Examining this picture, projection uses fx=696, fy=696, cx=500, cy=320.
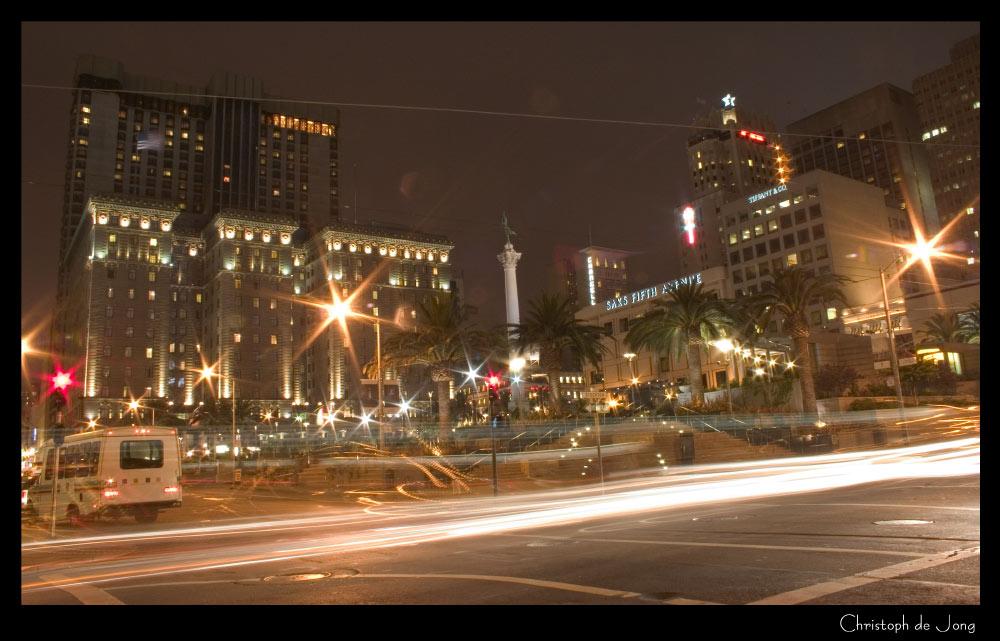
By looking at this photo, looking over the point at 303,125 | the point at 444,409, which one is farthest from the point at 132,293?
the point at 444,409

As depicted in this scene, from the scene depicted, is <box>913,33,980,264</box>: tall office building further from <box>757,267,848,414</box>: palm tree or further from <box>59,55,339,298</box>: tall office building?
<box>59,55,339,298</box>: tall office building

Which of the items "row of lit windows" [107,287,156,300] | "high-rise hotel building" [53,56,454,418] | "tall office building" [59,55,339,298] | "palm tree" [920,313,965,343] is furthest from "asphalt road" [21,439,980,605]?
"tall office building" [59,55,339,298]

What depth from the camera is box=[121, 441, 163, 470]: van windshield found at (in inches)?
848

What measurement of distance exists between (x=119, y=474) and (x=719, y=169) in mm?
152027

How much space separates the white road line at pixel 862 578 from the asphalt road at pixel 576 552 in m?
0.03

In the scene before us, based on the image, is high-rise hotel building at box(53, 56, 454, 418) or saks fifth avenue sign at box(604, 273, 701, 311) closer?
saks fifth avenue sign at box(604, 273, 701, 311)

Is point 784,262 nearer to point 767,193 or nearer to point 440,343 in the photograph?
point 767,193

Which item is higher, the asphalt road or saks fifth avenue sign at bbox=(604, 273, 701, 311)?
saks fifth avenue sign at bbox=(604, 273, 701, 311)

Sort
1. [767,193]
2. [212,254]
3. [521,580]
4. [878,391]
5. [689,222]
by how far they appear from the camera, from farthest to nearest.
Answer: [212,254], [689,222], [767,193], [878,391], [521,580]

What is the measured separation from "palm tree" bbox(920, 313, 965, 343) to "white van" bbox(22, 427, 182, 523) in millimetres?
65323

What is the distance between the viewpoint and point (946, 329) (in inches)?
2571

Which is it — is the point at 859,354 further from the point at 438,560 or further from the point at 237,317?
the point at 237,317

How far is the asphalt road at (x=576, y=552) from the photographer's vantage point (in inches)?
287

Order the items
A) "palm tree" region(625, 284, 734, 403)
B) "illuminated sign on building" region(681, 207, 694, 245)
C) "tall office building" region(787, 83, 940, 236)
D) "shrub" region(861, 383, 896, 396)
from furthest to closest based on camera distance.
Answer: "tall office building" region(787, 83, 940, 236), "illuminated sign on building" region(681, 207, 694, 245), "shrub" region(861, 383, 896, 396), "palm tree" region(625, 284, 734, 403)
